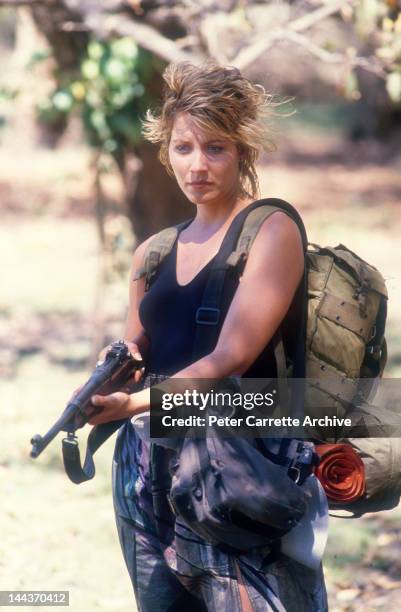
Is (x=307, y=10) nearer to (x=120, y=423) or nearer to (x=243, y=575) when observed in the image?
(x=120, y=423)

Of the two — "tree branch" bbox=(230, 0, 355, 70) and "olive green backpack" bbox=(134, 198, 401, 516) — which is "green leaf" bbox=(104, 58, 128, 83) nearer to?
"tree branch" bbox=(230, 0, 355, 70)

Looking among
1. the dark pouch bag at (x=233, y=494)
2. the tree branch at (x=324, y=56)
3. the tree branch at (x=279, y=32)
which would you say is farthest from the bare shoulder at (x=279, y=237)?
the tree branch at (x=324, y=56)

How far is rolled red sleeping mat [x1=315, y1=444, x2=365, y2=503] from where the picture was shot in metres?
2.53

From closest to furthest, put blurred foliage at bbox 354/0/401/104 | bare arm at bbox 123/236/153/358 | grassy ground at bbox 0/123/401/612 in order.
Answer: bare arm at bbox 123/236/153/358 → grassy ground at bbox 0/123/401/612 → blurred foliage at bbox 354/0/401/104

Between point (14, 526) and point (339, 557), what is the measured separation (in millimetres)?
1696

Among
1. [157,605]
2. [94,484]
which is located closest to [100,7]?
[94,484]

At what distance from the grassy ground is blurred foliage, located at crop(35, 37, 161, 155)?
2.77ft

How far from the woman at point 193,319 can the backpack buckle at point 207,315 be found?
50mm

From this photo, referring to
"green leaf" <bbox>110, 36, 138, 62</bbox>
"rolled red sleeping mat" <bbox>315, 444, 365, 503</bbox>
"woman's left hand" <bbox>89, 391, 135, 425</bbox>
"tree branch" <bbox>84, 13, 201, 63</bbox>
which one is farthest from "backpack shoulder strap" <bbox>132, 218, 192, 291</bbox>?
"green leaf" <bbox>110, 36, 138, 62</bbox>

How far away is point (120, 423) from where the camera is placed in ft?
9.32

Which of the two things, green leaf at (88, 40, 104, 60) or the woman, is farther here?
green leaf at (88, 40, 104, 60)

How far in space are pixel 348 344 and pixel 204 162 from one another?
Answer: 1.85 ft

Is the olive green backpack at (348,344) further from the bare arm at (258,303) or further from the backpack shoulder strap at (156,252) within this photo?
the backpack shoulder strap at (156,252)

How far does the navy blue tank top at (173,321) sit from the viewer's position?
2.55 m
